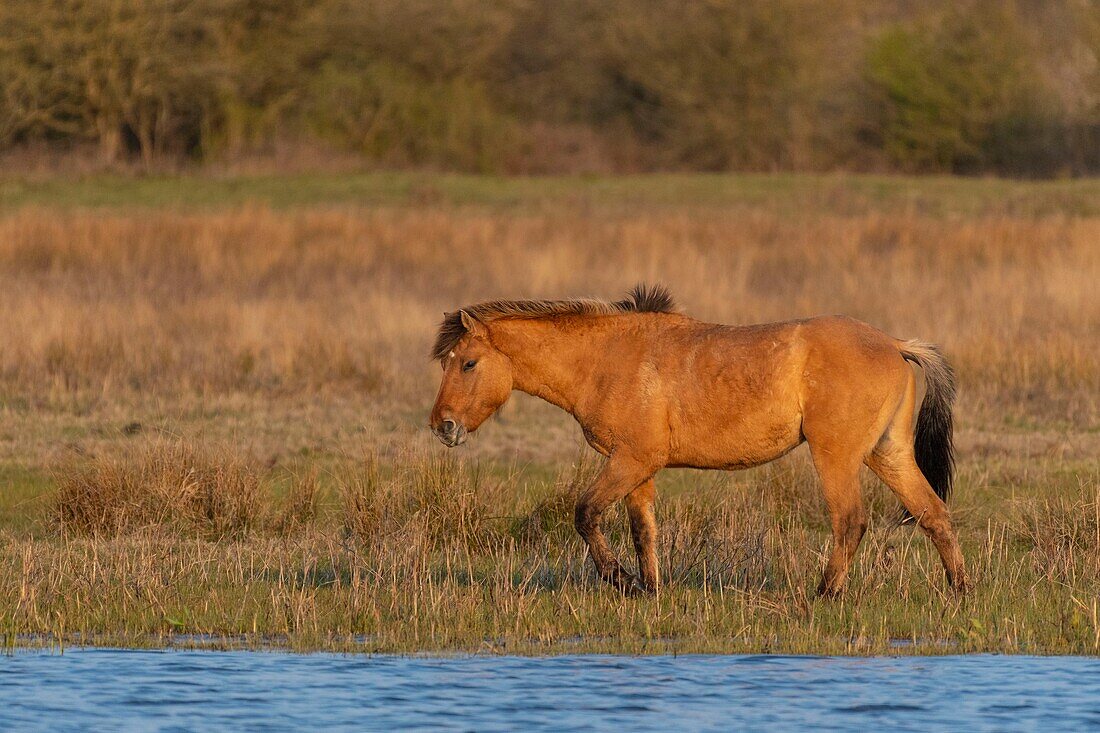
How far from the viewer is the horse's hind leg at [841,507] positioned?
831 centimetres

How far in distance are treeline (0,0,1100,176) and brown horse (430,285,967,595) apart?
117 feet

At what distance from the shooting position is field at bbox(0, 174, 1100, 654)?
8.27m

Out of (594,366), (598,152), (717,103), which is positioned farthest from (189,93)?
(594,366)

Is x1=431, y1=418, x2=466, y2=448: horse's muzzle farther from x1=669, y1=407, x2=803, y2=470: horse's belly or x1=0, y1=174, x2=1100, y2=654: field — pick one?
x1=669, y1=407, x2=803, y2=470: horse's belly

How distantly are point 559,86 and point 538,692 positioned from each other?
50149mm

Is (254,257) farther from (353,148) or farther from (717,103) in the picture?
(717,103)

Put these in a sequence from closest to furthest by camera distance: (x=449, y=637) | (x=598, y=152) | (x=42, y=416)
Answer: (x=449, y=637) → (x=42, y=416) → (x=598, y=152)

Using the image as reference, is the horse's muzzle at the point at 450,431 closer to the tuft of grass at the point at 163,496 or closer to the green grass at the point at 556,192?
the tuft of grass at the point at 163,496

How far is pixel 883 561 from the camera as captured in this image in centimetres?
914

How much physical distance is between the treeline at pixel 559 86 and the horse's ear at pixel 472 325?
3573 centimetres

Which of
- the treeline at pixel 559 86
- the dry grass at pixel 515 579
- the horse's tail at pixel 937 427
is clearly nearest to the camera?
the dry grass at pixel 515 579

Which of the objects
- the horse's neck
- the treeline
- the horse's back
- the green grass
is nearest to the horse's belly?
the horse's back

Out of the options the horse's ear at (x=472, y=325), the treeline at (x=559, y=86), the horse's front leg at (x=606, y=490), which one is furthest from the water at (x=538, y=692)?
the treeline at (x=559, y=86)

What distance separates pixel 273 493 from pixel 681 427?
13.4 ft
